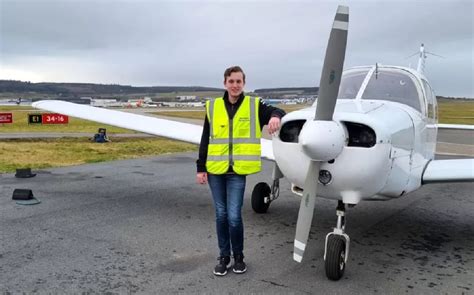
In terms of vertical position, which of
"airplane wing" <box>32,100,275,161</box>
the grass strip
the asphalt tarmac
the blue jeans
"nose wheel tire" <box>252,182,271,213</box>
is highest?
"airplane wing" <box>32,100,275,161</box>

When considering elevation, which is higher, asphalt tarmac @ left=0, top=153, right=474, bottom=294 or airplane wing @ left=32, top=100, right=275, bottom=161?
airplane wing @ left=32, top=100, right=275, bottom=161

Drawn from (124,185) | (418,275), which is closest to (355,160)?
(418,275)

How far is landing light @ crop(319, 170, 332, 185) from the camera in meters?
4.25

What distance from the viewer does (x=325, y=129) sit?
3.89 m

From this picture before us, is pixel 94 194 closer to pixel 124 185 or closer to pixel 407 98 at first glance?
pixel 124 185

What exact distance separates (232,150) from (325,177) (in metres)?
0.92

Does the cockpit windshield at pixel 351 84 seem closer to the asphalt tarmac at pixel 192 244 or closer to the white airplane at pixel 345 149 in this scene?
the white airplane at pixel 345 149

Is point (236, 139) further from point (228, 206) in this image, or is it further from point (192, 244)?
point (192, 244)

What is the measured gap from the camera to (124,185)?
8.75 meters

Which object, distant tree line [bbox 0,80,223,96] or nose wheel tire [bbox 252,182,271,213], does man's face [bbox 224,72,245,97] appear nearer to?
nose wheel tire [bbox 252,182,271,213]

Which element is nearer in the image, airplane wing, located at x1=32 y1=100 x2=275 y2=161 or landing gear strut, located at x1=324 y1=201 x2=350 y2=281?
landing gear strut, located at x1=324 y1=201 x2=350 y2=281

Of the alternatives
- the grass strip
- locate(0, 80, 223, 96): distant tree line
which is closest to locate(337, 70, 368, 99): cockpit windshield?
the grass strip

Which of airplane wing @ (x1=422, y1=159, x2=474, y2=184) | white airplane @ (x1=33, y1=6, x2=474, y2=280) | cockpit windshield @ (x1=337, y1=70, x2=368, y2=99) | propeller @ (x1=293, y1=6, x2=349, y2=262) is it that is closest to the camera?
propeller @ (x1=293, y1=6, x2=349, y2=262)

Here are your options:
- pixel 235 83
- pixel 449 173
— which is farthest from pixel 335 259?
pixel 449 173
